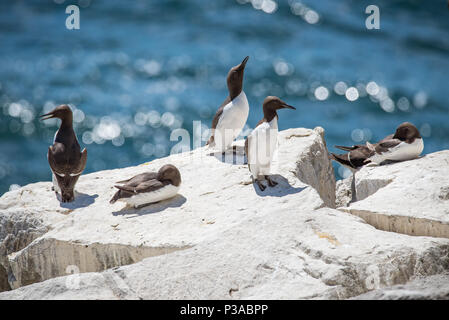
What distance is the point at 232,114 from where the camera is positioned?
7.46 m

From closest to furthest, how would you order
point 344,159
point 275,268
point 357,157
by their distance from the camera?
point 275,268 < point 357,157 < point 344,159

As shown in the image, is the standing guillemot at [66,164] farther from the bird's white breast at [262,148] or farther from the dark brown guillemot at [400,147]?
the dark brown guillemot at [400,147]

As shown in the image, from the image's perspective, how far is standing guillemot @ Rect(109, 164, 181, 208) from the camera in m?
6.38

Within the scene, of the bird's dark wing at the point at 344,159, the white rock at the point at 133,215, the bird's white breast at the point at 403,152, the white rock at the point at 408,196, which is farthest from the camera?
the bird's dark wing at the point at 344,159

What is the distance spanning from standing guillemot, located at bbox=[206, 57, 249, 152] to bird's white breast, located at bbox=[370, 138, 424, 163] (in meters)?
1.74

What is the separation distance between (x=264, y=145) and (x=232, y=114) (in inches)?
46.7

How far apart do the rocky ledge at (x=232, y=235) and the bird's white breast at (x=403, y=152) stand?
176 mm

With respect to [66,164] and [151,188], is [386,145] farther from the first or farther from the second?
[66,164]

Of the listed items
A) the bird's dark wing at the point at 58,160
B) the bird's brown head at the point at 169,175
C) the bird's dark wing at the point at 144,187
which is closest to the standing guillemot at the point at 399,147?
the bird's brown head at the point at 169,175

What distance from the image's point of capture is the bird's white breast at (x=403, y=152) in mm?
7168

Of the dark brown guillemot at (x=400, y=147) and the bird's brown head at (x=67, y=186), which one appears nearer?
the bird's brown head at (x=67, y=186)

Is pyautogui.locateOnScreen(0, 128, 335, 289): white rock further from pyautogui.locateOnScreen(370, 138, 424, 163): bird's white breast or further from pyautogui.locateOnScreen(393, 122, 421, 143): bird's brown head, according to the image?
pyautogui.locateOnScreen(393, 122, 421, 143): bird's brown head

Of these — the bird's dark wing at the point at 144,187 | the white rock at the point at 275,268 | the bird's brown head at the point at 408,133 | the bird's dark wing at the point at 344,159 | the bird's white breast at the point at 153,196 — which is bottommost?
the white rock at the point at 275,268

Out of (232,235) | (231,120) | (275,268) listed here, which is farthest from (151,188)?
(275,268)
